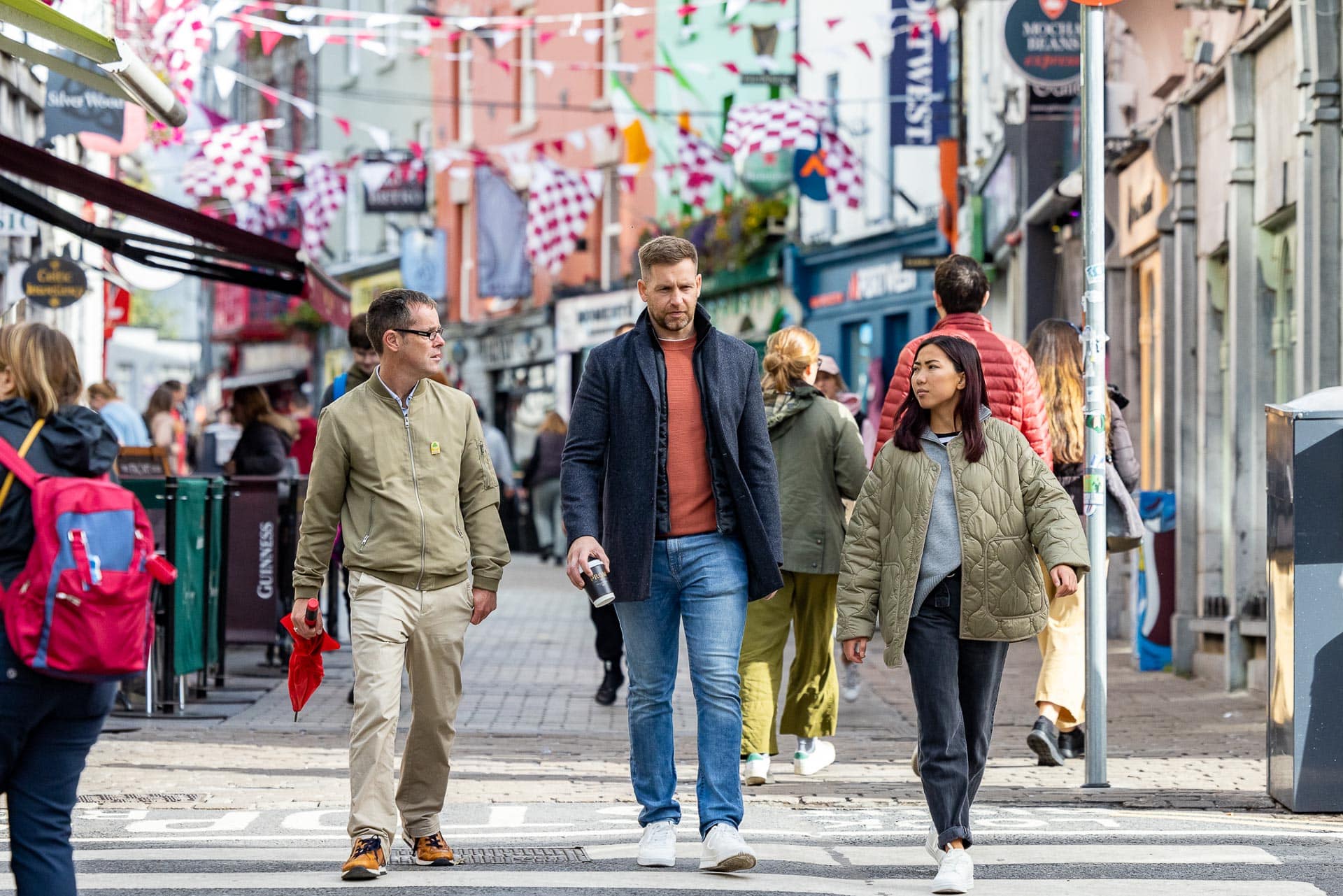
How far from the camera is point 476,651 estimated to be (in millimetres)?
15156

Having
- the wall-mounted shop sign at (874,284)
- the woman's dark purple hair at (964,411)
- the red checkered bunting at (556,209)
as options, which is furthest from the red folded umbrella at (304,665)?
the red checkered bunting at (556,209)

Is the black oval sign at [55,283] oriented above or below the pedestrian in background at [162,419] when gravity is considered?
above

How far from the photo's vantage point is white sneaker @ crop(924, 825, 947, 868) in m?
6.13

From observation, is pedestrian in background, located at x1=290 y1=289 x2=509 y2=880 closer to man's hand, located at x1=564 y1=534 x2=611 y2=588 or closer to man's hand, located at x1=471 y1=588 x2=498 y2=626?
man's hand, located at x1=471 y1=588 x2=498 y2=626

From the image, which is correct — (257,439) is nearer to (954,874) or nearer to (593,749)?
→ (593,749)

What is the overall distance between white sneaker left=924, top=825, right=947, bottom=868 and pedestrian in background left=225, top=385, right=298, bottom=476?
334 inches

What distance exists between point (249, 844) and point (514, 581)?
17.3 meters

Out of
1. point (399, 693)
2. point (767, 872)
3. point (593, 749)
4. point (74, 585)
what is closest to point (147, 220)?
point (593, 749)

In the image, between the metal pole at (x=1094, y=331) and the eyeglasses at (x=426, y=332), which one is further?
the metal pole at (x=1094, y=331)

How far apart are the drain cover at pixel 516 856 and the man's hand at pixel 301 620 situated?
2.57ft

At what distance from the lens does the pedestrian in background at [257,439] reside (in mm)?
14039

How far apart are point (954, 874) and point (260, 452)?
29.2ft

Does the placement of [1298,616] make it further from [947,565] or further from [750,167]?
[750,167]

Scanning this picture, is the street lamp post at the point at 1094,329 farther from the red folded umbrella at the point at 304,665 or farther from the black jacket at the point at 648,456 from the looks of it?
the red folded umbrella at the point at 304,665
